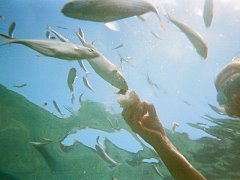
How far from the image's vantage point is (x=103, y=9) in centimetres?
268

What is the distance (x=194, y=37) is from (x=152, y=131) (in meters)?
1.25

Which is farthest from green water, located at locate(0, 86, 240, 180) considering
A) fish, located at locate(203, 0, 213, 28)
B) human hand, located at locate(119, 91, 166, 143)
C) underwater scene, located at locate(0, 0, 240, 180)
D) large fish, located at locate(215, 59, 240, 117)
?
human hand, located at locate(119, 91, 166, 143)

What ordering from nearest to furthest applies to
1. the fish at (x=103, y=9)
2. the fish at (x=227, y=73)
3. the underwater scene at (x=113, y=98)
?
the fish at (x=103, y=9), the fish at (x=227, y=73), the underwater scene at (x=113, y=98)

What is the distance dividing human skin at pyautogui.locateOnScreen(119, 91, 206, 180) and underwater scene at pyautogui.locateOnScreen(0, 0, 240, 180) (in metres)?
6.81

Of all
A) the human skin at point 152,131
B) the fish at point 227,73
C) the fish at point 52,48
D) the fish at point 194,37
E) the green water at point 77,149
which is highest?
the fish at point 194,37

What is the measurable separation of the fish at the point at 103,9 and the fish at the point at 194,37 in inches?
36.4

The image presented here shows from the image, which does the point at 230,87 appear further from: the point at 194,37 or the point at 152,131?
the point at 152,131

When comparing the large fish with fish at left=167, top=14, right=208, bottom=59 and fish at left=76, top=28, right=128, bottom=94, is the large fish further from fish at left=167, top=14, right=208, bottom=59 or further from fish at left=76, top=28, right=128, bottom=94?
fish at left=76, top=28, right=128, bottom=94

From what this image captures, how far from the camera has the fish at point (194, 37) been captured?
3.56 meters

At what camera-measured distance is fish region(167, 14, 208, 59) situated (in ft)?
11.7

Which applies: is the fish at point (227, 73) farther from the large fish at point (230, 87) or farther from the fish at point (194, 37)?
the fish at point (194, 37)

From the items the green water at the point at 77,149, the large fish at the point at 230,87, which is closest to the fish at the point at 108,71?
the large fish at the point at 230,87

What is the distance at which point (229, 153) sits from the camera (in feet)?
56.2

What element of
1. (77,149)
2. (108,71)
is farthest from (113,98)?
(108,71)
